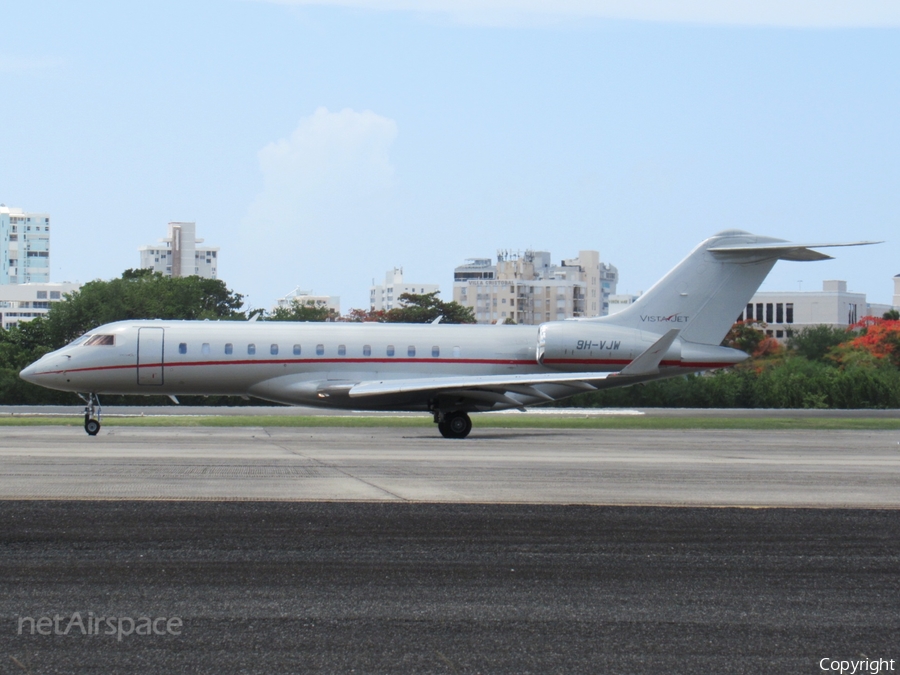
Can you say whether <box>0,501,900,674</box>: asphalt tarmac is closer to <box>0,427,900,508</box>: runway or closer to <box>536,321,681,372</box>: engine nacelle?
<box>0,427,900,508</box>: runway

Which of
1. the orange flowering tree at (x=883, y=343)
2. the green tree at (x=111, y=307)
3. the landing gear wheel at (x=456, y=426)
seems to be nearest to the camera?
the landing gear wheel at (x=456, y=426)

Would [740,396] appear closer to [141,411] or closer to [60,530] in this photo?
[141,411]

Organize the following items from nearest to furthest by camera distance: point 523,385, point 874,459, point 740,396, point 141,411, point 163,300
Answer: point 874,459
point 523,385
point 141,411
point 740,396
point 163,300

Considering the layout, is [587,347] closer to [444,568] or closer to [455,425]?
[455,425]

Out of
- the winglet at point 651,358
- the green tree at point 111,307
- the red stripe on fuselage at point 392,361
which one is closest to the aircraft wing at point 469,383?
the winglet at point 651,358

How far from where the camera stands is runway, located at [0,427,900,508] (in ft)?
46.9

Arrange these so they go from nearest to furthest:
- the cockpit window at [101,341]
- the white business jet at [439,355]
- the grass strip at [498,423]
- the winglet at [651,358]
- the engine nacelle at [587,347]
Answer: the winglet at [651,358] < the white business jet at [439,355] < the cockpit window at [101,341] < the engine nacelle at [587,347] < the grass strip at [498,423]

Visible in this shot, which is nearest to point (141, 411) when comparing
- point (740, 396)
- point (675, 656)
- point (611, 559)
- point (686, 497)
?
point (740, 396)

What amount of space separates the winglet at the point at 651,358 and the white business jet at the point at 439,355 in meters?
0.03

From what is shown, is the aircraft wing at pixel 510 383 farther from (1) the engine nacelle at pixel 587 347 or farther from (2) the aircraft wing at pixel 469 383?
(1) the engine nacelle at pixel 587 347

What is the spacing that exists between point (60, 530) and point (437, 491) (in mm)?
5401

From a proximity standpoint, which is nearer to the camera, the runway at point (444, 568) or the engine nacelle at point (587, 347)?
the runway at point (444, 568)

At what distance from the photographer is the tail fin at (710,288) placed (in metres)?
31.5

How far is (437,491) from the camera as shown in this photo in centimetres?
1469
